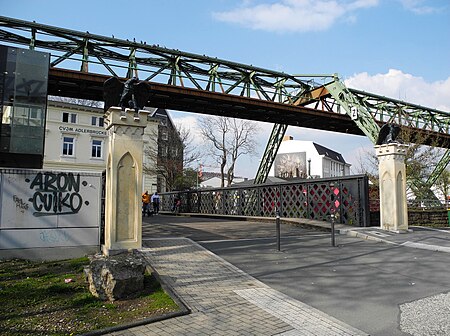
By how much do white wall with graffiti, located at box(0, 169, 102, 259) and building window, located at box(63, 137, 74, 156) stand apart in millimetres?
38970

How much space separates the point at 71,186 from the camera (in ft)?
27.3

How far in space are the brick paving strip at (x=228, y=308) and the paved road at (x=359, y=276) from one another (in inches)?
13.0

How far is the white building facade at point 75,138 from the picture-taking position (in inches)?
1686

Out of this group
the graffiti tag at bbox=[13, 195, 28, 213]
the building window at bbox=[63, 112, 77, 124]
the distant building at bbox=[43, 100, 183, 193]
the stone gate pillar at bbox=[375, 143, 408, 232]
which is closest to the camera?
the graffiti tag at bbox=[13, 195, 28, 213]

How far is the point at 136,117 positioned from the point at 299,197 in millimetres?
10692

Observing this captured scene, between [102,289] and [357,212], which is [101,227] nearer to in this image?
[102,289]

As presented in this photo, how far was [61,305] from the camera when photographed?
5.05 metres

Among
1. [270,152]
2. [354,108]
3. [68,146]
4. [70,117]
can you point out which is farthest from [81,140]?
[354,108]

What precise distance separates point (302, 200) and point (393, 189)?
4.38m

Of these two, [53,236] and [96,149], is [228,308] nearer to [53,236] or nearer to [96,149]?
[53,236]

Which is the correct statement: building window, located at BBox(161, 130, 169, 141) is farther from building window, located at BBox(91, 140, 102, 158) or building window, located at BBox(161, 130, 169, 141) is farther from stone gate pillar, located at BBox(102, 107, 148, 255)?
stone gate pillar, located at BBox(102, 107, 148, 255)

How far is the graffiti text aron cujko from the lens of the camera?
7.94 meters

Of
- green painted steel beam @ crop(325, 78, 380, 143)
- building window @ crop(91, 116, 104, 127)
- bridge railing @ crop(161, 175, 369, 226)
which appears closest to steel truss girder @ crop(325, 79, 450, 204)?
green painted steel beam @ crop(325, 78, 380, 143)

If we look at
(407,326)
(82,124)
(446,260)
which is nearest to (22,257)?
(407,326)
